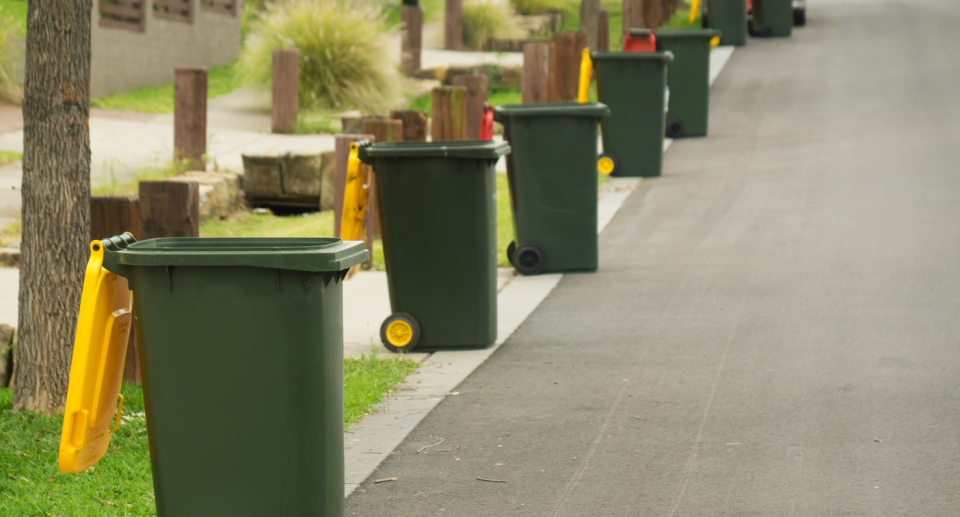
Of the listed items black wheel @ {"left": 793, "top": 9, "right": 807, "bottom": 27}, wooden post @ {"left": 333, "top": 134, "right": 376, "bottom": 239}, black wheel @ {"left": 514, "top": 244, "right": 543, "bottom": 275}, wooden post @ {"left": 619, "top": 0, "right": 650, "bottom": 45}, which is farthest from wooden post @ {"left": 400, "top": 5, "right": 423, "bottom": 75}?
black wheel @ {"left": 514, "top": 244, "right": 543, "bottom": 275}

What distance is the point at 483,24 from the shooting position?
21.6 metres

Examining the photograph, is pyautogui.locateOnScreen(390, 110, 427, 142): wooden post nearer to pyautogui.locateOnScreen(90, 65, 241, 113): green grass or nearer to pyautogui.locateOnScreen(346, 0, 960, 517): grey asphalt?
pyautogui.locateOnScreen(346, 0, 960, 517): grey asphalt

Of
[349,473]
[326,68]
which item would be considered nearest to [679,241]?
[349,473]

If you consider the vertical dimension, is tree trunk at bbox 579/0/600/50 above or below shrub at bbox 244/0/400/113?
above

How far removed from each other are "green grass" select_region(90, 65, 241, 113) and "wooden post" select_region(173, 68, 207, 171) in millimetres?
4154

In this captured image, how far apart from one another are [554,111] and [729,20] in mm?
14531

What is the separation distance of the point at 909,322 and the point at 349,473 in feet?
12.5

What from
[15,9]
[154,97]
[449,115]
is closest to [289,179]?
[449,115]

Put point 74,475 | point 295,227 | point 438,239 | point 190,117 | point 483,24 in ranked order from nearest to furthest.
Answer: point 74,475 → point 438,239 → point 295,227 → point 190,117 → point 483,24

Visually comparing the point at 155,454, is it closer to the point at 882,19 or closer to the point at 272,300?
the point at 272,300

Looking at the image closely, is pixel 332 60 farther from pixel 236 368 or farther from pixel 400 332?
pixel 236 368

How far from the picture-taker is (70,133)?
4.77 meters

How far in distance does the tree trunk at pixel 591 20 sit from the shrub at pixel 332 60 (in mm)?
4388

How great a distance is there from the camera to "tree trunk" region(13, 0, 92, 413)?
4715 millimetres
